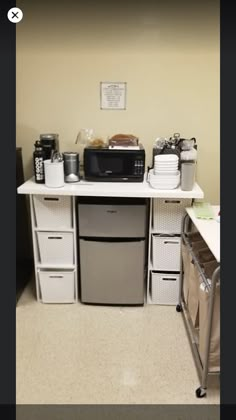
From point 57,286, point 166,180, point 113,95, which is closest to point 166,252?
point 166,180

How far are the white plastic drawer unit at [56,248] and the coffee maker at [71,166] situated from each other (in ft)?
1.36

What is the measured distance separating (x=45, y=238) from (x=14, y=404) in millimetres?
1114

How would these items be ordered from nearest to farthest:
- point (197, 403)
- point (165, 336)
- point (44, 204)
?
point (197, 403), point (165, 336), point (44, 204)

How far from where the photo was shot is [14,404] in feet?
5.90

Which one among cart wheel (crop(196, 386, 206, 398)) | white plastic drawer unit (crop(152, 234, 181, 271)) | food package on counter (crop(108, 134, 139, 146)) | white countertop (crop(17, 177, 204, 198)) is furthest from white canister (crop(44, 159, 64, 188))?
cart wheel (crop(196, 386, 206, 398))

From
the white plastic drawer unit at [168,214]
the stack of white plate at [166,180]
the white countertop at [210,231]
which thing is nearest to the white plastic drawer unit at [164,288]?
the white plastic drawer unit at [168,214]

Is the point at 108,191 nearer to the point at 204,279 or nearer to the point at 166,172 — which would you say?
the point at 166,172

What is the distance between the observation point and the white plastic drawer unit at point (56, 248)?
8.38 ft

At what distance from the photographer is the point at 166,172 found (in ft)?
7.88

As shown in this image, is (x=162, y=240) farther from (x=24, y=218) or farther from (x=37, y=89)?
(x=37, y=89)

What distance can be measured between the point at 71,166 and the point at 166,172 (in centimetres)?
70

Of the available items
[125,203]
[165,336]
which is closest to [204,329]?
[165,336]

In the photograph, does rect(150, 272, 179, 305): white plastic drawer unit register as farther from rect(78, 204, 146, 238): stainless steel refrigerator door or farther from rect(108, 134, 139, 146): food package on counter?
rect(108, 134, 139, 146): food package on counter
